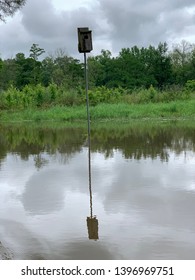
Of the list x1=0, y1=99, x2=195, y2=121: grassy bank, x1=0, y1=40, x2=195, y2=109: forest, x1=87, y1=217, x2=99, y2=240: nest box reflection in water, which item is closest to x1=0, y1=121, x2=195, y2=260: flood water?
x1=87, y1=217, x2=99, y2=240: nest box reflection in water

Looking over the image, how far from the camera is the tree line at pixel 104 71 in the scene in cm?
4516

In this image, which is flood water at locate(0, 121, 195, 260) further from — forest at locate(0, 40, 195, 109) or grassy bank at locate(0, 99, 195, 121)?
forest at locate(0, 40, 195, 109)

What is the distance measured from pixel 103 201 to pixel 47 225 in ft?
4.08

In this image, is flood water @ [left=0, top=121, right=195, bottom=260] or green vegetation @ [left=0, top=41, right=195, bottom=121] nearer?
flood water @ [left=0, top=121, right=195, bottom=260]

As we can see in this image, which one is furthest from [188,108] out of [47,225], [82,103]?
[47,225]

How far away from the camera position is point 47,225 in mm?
5520

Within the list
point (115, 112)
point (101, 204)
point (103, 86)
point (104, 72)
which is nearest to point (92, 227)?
point (101, 204)

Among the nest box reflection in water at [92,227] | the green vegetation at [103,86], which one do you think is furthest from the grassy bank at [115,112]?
the nest box reflection in water at [92,227]

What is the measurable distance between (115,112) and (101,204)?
1865cm

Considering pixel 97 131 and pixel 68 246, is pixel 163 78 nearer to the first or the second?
pixel 97 131

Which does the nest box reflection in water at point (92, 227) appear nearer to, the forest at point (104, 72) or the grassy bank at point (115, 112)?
the grassy bank at point (115, 112)

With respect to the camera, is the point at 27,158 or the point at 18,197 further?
the point at 27,158

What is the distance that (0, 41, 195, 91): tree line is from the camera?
45.2m

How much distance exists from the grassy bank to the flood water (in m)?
12.1
